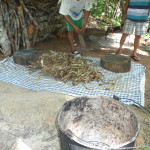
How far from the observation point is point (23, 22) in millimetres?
4793

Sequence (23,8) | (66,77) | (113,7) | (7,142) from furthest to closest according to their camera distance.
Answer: (113,7), (23,8), (66,77), (7,142)

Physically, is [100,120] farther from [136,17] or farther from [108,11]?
[108,11]

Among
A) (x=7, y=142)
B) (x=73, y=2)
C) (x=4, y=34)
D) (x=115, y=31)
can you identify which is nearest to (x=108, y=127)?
(x=7, y=142)

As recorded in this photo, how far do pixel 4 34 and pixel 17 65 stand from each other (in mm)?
1086

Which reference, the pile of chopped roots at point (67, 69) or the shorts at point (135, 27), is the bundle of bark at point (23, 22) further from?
the shorts at point (135, 27)

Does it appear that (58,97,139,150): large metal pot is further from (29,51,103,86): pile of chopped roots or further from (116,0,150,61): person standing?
(116,0,150,61): person standing

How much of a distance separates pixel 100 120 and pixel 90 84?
1275 millimetres

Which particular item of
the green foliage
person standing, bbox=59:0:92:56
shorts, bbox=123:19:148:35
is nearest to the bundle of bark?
person standing, bbox=59:0:92:56

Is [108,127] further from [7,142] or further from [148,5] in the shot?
[148,5]

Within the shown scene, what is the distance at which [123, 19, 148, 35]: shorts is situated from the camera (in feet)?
13.7

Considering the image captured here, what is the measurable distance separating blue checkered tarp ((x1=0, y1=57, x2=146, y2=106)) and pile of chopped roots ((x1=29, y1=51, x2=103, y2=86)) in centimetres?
11

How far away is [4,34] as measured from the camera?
4590 millimetres

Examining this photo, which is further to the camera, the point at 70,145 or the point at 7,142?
the point at 7,142

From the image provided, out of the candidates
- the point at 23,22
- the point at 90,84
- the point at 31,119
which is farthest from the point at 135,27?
the point at 31,119
